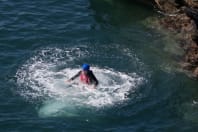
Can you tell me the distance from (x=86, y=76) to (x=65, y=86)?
150 centimetres

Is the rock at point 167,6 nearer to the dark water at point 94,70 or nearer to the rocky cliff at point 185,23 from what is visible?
the rocky cliff at point 185,23

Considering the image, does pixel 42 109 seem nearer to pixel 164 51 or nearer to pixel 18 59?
pixel 18 59

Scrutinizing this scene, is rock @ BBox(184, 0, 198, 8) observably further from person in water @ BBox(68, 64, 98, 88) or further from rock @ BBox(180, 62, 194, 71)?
person in water @ BBox(68, 64, 98, 88)

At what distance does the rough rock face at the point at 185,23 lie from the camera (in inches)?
1368

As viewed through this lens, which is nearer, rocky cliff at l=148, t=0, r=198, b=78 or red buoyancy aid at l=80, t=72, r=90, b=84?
red buoyancy aid at l=80, t=72, r=90, b=84

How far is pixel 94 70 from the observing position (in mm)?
34625

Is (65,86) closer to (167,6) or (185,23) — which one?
(185,23)

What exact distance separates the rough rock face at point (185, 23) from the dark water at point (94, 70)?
0.81m

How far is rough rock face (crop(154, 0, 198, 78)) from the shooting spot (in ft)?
114

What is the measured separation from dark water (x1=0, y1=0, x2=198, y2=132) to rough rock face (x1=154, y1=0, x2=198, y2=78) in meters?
0.81

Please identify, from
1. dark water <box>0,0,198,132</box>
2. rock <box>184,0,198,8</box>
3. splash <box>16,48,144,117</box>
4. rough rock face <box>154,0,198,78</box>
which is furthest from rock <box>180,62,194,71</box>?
rock <box>184,0,198,8</box>

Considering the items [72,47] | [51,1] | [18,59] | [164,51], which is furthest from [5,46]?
[164,51]

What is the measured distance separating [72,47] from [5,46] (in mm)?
4402

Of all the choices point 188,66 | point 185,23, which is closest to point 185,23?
point 185,23
